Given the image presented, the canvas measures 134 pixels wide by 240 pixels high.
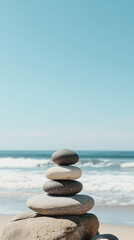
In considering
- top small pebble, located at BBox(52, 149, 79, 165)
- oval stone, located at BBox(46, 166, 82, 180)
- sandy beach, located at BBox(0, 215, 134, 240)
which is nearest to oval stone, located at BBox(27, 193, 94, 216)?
oval stone, located at BBox(46, 166, 82, 180)

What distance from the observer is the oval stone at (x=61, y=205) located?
521 centimetres

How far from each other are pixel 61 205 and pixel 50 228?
47 centimetres

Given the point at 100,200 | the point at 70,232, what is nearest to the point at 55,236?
the point at 70,232

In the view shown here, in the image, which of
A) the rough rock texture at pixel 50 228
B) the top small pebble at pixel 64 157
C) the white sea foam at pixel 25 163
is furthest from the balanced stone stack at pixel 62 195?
the white sea foam at pixel 25 163

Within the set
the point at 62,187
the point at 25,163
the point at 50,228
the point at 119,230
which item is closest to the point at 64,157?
the point at 62,187

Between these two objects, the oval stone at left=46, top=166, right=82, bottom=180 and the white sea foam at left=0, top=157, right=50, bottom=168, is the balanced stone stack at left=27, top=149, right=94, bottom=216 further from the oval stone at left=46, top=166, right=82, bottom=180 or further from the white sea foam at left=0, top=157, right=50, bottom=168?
the white sea foam at left=0, top=157, right=50, bottom=168

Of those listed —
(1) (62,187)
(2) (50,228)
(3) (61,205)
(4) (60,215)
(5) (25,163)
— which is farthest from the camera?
(5) (25,163)

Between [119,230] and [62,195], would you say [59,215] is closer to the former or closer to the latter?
[62,195]

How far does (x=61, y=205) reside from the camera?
520 cm

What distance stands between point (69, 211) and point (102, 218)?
3.28 meters

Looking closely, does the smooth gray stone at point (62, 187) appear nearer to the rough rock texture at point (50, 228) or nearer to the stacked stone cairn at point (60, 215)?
the stacked stone cairn at point (60, 215)

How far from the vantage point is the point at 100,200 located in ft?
34.0

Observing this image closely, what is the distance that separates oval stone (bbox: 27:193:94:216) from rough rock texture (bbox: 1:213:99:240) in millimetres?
102

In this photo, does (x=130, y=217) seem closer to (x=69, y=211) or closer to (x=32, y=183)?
(x=69, y=211)
